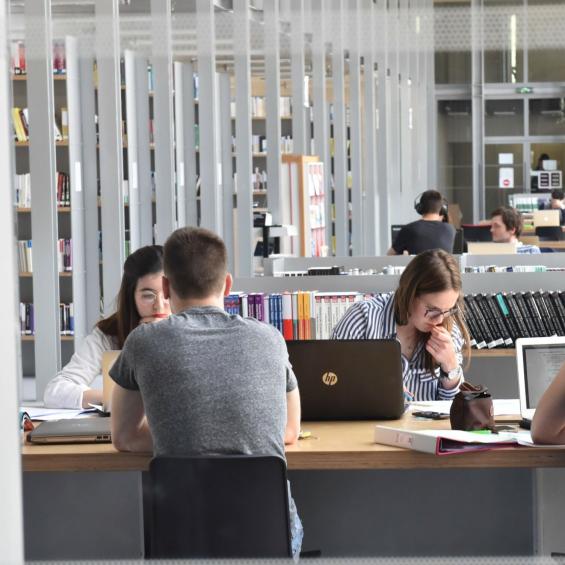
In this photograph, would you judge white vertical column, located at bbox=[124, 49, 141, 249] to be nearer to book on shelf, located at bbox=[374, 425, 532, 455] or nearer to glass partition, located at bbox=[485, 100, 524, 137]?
book on shelf, located at bbox=[374, 425, 532, 455]

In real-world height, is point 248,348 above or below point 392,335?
above

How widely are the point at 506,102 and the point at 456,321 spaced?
18381 mm

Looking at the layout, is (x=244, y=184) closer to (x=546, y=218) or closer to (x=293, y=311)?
(x=293, y=311)

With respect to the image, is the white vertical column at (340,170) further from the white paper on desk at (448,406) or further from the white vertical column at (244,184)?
the white paper on desk at (448,406)

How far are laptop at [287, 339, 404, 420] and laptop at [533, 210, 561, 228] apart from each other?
35.0 ft

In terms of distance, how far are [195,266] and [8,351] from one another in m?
1.55

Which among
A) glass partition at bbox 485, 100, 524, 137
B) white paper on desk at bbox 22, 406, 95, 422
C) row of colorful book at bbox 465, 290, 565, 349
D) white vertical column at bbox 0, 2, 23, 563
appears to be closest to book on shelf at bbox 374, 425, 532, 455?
white paper on desk at bbox 22, 406, 95, 422

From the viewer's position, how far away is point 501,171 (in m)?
21.2

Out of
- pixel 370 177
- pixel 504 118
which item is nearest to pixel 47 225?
pixel 370 177

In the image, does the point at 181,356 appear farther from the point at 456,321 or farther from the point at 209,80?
the point at 209,80

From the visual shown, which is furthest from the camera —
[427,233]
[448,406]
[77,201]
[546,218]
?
[546,218]

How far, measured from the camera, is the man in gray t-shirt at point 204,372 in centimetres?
222

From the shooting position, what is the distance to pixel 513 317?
4.88 meters

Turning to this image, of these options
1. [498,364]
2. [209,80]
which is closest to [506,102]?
[209,80]
